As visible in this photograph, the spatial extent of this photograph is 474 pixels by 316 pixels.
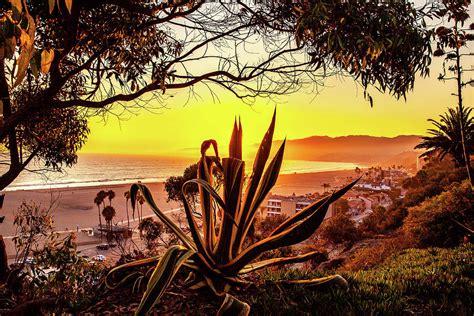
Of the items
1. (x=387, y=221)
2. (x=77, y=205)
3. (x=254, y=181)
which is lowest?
(x=77, y=205)

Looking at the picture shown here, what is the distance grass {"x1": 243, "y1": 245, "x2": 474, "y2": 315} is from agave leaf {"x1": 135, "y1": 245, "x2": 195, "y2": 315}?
551 millimetres

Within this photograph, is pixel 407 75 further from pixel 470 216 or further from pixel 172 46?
pixel 470 216

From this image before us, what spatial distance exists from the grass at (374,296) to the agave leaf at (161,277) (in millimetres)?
551

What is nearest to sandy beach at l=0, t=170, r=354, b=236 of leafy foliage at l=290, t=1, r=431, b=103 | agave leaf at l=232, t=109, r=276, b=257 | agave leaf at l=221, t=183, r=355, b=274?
leafy foliage at l=290, t=1, r=431, b=103

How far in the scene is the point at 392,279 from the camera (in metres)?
3.41

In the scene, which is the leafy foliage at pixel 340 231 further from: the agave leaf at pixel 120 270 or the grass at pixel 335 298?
the agave leaf at pixel 120 270

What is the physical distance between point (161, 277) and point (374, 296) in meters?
1.44

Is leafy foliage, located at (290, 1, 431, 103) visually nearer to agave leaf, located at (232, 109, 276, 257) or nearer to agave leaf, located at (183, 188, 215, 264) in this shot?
agave leaf, located at (232, 109, 276, 257)

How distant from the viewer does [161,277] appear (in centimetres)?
223

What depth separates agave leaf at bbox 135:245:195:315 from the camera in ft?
6.86

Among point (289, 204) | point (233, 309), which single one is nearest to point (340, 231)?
point (233, 309)

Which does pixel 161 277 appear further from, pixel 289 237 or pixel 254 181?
pixel 254 181

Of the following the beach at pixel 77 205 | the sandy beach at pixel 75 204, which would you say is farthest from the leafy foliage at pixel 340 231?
the sandy beach at pixel 75 204

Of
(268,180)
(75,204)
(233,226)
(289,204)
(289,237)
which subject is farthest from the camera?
(75,204)
